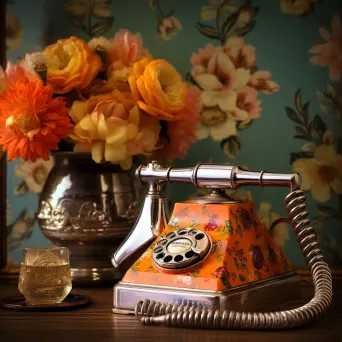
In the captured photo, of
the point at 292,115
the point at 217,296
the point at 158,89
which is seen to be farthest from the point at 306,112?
the point at 217,296

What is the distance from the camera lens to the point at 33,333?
1.09m

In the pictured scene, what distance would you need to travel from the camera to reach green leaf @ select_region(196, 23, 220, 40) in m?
1.65

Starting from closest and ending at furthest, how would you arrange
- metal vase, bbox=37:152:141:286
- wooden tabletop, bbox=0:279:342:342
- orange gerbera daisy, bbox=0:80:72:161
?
wooden tabletop, bbox=0:279:342:342
orange gerbera daisy, bbox=0:80:72:161
metal vase, bbox=37:152:141:286

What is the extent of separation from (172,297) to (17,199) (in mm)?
643

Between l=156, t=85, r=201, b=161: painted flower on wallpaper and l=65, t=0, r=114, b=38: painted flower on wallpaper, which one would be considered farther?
l=65, t=0, r=114, b=38: painted flower on wallpaper

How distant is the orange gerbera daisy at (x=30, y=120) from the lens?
1.36 meters

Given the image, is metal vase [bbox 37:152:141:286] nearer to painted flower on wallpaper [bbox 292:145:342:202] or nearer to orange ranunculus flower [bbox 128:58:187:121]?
orange ranunculus flower [bbox 128:58:187:121]

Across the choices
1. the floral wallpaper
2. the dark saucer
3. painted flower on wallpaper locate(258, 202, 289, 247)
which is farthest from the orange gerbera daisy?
painted flower on wallpaper locate(258, 202, 289, 247)

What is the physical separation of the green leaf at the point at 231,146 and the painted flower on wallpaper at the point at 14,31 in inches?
18.5

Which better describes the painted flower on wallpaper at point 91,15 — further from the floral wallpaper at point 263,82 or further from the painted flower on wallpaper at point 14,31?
the painted flower on wallpaper at point 14,31

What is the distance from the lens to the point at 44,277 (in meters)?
1.26

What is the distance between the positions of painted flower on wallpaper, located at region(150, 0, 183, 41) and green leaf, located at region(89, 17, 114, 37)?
0.09 meters

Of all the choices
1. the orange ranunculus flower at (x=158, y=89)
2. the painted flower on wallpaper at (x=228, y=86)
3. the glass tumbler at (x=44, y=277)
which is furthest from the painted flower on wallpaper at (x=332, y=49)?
the glass tumbler at (x=44, y=277)

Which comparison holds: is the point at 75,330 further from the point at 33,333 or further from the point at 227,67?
the point at 227,67
